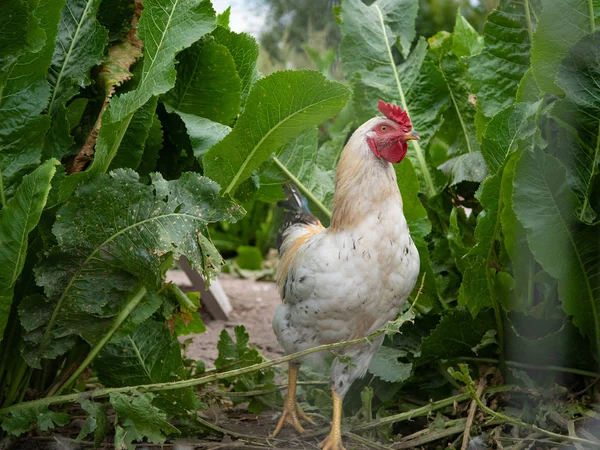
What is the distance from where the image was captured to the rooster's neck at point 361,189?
7.45 feet

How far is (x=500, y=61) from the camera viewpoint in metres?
2.57

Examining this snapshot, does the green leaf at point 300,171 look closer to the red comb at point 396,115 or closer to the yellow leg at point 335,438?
the red comb at point 396,115

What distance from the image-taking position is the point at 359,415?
263cm

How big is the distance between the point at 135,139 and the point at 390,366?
1161 millimetres

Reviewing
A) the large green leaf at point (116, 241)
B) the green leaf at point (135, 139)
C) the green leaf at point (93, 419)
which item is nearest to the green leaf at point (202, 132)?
the green leaf at point (135, 139)

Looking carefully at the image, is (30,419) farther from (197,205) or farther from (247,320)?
(247,320)

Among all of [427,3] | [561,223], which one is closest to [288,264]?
[561,223]

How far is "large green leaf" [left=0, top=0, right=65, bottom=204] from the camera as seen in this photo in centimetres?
204

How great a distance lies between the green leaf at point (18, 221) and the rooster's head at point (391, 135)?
0.99 meters

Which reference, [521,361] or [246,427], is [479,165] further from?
[246,427]

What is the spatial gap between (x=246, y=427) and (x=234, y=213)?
1.01 m

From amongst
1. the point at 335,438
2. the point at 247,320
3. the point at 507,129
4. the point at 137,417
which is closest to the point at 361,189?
the point at 507,129

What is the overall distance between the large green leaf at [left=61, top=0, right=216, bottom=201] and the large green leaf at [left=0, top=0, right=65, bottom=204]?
0.63ft

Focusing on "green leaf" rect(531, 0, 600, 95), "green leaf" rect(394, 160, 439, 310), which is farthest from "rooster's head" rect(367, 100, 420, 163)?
"green leaf" rect(531, 0, 600, 95)
